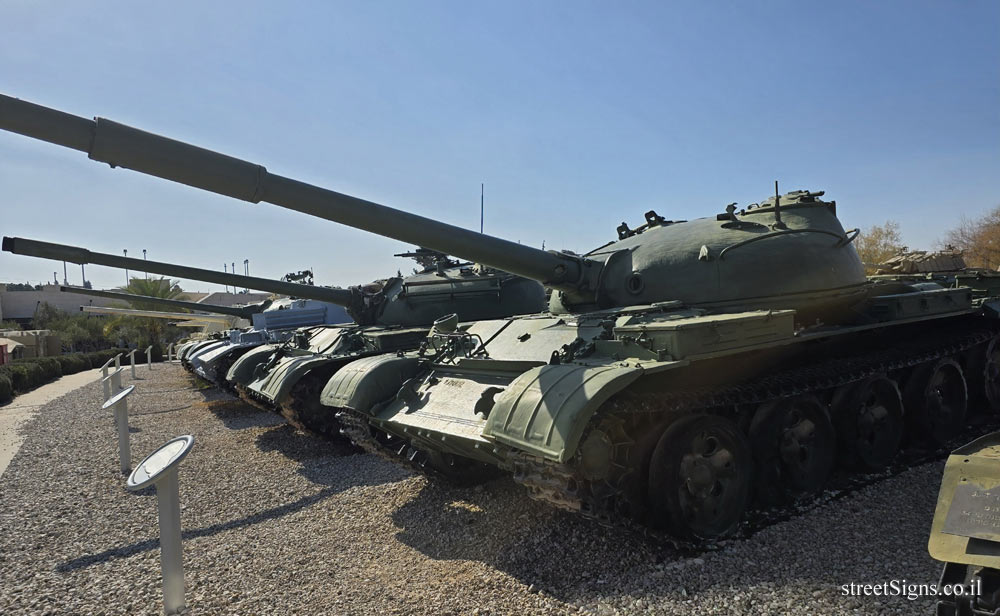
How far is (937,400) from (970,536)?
6.03 metres

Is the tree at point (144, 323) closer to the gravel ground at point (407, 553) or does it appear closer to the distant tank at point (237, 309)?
the distant tank at point (237, 309)

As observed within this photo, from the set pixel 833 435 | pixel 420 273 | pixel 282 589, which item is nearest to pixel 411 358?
pixel 282 589

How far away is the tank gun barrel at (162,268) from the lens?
8.43 metres

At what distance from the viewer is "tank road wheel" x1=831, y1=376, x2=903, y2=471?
696cm

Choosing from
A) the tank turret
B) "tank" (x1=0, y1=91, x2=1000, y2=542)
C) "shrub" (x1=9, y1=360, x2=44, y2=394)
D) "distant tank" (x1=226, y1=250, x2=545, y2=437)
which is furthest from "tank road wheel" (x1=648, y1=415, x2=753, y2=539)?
"shrub" (x1=9, y1=360, x2=44, y2=394)

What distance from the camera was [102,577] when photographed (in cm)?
547

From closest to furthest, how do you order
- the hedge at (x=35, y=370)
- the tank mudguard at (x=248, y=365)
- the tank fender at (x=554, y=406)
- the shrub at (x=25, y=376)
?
the tank fender at (x=554, y=406), the tank mudguard at (x=248, y=365), the hedge at (x=35, y=370), the shrub at (x=25, y=376)

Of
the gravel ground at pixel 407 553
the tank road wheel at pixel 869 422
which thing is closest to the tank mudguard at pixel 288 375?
the gravel ground at pixel 407 553

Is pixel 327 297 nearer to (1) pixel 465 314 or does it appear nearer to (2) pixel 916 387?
(1) pixel 465 314

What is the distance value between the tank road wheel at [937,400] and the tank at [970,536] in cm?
503

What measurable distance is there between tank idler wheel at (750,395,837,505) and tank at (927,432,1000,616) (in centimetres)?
258

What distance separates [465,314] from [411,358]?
388cm

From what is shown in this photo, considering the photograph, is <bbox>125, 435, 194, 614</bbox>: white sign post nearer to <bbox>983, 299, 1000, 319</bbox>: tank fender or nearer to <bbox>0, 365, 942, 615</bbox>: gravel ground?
<bbox>0, 365, 942, 615</bbox>: gravel ground

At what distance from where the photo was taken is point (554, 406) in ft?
15.2
